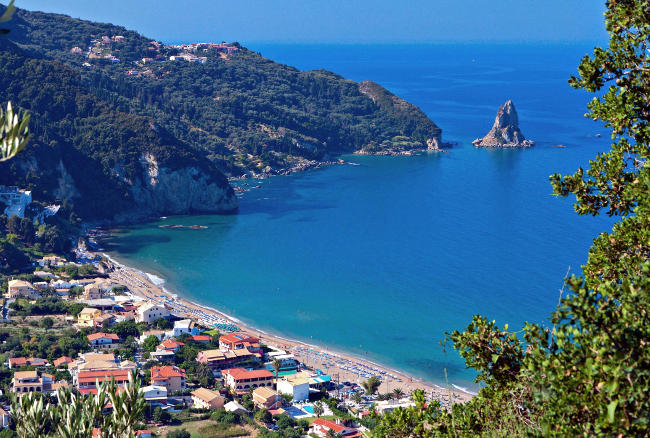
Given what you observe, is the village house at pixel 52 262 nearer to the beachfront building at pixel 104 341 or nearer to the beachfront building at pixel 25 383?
the beachfront building at pixel 104 341

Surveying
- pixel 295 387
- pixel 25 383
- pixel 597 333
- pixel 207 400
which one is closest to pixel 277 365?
pixel 295 387

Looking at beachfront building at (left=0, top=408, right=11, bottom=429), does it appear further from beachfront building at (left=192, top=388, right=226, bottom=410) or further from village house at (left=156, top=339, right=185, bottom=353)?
village house at (left=156, top=339, right=185, bottom=353)

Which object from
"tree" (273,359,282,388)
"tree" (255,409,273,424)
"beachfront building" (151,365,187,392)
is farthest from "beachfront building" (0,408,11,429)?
"tree" (273,359,282,388)

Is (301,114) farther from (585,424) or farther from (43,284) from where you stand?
(585,424)

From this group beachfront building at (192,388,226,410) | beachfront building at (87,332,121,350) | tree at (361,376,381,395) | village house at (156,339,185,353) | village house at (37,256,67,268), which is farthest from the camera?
village house at (37,256,67,268)

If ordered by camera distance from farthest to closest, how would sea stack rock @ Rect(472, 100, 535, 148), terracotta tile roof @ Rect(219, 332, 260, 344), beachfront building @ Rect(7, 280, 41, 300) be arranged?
sea stack rock @ Rect(472, 100, 535, 148) → beachfront building @ Rect(7, 280, 41, 300) → terracotta tile roof @ Rect(219, 332, 260, 344)

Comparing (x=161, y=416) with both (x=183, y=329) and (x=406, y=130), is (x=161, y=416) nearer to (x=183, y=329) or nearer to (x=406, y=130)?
(x=183, y=329)
